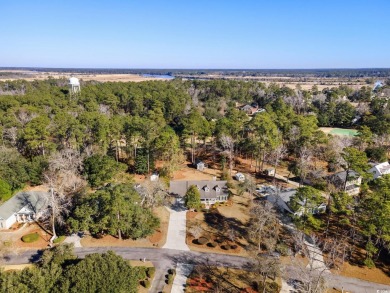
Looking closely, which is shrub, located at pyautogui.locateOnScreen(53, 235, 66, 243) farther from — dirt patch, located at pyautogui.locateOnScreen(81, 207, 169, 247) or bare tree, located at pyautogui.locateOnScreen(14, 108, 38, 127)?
bare tree, located at pyautogui.locateOnScreen(14, 108, 38, 127)

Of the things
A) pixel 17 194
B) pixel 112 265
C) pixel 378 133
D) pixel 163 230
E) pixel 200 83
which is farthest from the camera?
pixel 200 83

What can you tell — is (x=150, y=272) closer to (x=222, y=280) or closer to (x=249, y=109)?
(x=222, y=280)

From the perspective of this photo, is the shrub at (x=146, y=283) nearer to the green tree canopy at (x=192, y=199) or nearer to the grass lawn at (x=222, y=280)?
the grass lawn at (x=222, y=280)

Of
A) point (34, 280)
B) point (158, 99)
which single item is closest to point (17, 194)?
point (34, 280)

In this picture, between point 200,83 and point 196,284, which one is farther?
point 200,83

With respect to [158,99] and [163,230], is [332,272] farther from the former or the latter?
[158,99]

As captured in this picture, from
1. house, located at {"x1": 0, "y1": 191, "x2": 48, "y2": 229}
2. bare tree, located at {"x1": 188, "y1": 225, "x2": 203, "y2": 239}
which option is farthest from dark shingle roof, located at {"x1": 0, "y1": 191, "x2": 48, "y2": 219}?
bare tree, located at {"x1": 188, "y1": 225, "x2": 203, "y2": 239}

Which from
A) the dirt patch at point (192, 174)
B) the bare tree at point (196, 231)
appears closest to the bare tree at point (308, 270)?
the bare tree at point (196, 231)
